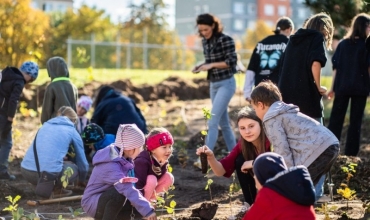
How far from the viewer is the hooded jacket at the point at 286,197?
4469 millimetres

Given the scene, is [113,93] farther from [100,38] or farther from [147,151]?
[100,38]

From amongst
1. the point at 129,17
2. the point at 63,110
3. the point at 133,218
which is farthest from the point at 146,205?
the point at 129,17

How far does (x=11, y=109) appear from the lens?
9242 mm

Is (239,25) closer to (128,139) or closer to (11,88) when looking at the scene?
(11,88)

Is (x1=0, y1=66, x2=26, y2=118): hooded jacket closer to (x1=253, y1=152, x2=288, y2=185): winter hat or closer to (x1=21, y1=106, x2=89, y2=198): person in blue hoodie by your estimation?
(x1=21, y1=106, x2=89, y2=198): person in blue hoodie

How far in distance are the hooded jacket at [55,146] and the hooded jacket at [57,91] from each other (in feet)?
3.71

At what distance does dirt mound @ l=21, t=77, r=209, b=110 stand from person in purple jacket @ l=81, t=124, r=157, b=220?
1245 cm

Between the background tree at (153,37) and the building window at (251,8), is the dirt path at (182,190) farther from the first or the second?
the building window at (251,8)

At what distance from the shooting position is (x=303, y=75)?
23.7ft

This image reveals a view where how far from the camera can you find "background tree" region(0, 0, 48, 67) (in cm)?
1984

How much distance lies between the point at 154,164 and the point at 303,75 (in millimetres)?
1600

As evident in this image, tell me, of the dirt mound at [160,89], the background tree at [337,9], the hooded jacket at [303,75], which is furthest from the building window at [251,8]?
the hooded jacket at [303,75]

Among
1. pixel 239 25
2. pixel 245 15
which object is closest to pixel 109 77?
pixel 245 15

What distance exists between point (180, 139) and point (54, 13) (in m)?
39.0
